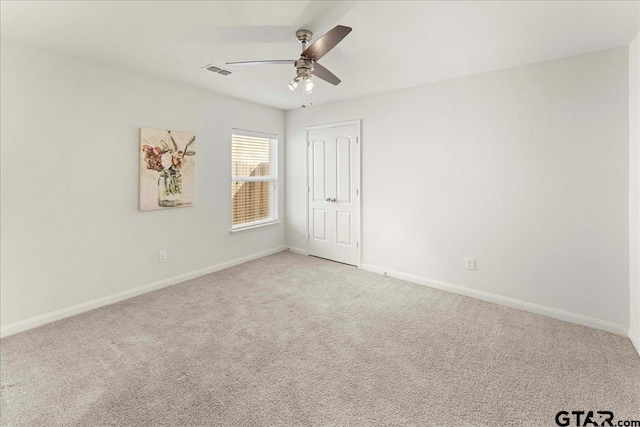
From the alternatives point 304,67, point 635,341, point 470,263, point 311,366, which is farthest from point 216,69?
point 635,341

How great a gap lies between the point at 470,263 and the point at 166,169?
147 inches

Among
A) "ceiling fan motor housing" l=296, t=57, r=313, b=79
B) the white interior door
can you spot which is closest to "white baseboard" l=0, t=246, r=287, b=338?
the white interior door

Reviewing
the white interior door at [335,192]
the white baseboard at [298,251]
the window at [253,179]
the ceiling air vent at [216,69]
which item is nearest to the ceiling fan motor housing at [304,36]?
the ceiling air vent at [216,69]

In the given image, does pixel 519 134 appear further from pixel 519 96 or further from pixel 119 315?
pixel 119 315

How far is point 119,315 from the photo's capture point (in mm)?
2939

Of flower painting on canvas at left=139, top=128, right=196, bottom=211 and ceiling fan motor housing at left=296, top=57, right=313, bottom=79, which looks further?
flower painting on canvas at left=139, top=128, right=196, bottom=211

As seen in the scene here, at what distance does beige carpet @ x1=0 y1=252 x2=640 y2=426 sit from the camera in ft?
5.67

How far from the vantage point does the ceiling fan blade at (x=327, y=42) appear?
1805 mm

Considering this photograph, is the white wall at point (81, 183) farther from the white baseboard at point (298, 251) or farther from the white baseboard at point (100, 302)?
the white baseboard at point (298, 251)

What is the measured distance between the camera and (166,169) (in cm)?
363

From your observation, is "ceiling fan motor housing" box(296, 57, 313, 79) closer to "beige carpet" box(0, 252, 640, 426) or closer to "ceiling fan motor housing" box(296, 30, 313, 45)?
"ceiling fan motor housing" box(296, 30, 313, 45)

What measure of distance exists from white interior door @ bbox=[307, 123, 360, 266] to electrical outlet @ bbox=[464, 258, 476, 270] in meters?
1.49

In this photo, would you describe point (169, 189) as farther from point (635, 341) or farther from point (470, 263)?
point (635, 341)

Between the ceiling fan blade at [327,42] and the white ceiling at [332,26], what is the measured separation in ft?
0.79
